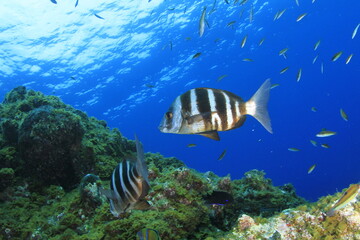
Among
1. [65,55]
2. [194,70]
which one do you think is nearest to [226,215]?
[65,55]

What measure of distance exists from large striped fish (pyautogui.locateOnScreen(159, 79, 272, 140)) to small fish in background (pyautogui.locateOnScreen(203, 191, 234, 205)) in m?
2.53

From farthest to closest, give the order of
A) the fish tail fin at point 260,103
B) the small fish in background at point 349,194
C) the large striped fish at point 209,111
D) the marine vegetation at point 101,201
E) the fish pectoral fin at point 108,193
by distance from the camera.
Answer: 1. the marine vegetation at point 101,201
2. the fish tail fin at point 260,103
3. the large striped fish at point 209,111
4. the small fish in background at point 349,194
5. the fish pectoral fin at point 108,193

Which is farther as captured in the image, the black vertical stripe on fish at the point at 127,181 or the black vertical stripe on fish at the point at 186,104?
the black vertical stripe on fish at the point at 186,104

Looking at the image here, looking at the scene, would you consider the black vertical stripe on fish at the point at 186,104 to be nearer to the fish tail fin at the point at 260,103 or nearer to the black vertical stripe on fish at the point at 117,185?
the fish tail fin at the point at 260,103

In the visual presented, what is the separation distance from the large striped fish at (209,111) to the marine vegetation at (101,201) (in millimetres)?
1558

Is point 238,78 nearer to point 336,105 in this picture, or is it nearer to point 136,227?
point 136,227

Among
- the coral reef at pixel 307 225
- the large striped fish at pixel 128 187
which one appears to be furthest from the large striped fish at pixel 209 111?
the coral reef at pixel 307 225

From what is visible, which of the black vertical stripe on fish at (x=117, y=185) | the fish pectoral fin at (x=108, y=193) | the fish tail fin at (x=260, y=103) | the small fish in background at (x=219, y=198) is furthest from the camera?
the small fish in background at (x=219, y=198)

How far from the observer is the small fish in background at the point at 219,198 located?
4.94m

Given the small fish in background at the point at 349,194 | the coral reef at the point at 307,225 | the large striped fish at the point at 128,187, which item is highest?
the large striped fish at the point at 128,187

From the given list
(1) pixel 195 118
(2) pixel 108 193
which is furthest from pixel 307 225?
(2) pixel 108 193

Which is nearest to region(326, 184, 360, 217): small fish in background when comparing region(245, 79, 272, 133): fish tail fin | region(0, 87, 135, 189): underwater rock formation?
region(245, 79, 272, 133): fish tail fin

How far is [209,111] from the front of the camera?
2795mm

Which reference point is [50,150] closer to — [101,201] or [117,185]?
[101,201]
